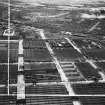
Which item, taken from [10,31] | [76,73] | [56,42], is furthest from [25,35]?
[76,73]

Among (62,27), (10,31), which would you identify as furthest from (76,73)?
(62,27)

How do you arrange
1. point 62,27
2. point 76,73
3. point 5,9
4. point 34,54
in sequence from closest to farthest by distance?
point 76,73 → point 34,54 → point 62,27 → point 5,9

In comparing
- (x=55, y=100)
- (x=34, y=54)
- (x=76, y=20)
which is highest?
(x=76, y=20)

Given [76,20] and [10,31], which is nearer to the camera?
[10,31]

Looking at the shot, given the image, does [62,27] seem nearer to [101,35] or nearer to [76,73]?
[101,35]

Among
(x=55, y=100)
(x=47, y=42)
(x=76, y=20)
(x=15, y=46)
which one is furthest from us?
(x=76, y=20)

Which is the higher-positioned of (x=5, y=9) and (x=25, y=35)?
(x=5, y=9)
